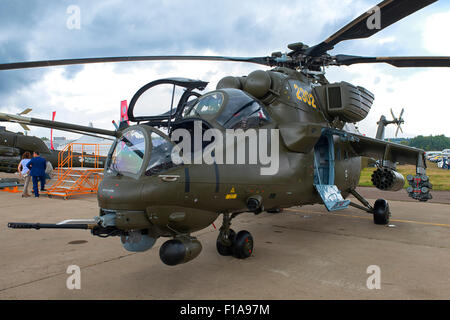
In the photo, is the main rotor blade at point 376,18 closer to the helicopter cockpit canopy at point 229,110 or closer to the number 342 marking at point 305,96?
the number 342 marking at point 305,96

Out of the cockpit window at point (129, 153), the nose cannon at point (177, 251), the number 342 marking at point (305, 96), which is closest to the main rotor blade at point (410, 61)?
the number 342 marking at point (305, 96)

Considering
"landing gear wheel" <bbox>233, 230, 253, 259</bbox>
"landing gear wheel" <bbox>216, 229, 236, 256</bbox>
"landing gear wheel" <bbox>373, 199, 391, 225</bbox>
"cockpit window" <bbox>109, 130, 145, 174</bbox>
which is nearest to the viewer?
"cockpit window" <bbox>109, 130, 145, 174</bbox>

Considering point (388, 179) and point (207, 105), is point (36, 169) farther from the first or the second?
point (388, 179)

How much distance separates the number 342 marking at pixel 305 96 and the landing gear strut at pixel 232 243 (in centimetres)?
298

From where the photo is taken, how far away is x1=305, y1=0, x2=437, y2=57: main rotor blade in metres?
4.34

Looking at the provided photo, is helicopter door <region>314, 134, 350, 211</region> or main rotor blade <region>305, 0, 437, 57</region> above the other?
main rotor blade <region>305, 0, 437, 57</region>

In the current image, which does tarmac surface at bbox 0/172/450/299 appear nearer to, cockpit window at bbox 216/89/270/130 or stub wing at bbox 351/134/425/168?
stub wing at bbox 351/134/425/168

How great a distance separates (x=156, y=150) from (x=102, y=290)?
188 centimetres

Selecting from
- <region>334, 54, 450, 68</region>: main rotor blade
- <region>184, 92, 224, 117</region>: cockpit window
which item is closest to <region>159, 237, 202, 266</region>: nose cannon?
<region>184, 92, 224, 117</region>: cockpit window

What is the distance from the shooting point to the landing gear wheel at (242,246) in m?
5.01

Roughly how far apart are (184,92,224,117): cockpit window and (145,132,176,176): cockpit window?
1147mm

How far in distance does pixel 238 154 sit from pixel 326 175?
3.40 m

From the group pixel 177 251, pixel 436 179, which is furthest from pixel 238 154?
pixel 436 179
